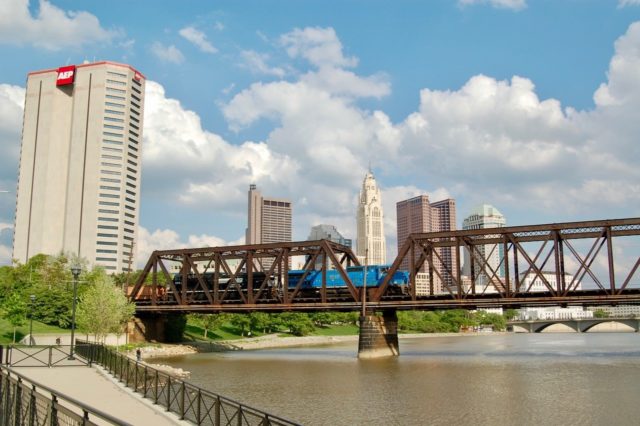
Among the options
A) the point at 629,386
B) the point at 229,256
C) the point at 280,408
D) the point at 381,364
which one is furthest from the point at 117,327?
A: the point at 629,386

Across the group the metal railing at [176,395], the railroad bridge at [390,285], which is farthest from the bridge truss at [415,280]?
the metal railing at [176,395]

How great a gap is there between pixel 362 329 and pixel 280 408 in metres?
39.5

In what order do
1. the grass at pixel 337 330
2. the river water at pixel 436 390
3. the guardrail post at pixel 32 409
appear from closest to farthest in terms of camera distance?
the guardrail post at pixel 32 409, the river water at pixel 436 390, the grass at pixel 337 330

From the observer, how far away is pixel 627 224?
65188mm

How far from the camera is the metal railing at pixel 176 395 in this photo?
64.9 feet

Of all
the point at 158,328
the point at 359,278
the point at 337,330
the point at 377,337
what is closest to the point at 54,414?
the point at 377,337

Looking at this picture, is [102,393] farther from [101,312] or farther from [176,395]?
[101,312]

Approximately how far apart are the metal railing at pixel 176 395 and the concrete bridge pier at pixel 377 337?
3510 centimetres

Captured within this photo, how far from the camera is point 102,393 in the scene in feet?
92.9

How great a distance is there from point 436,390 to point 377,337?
31.1 metres

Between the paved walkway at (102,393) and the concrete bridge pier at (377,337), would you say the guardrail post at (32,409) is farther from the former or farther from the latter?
the concrete bridge pier at (377,337)

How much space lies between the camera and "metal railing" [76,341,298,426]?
1978 cm

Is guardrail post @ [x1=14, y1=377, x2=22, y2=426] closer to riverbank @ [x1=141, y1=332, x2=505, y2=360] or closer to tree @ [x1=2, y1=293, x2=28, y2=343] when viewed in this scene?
tree @ [x1=2, y1=293, x2=28, y2=343]

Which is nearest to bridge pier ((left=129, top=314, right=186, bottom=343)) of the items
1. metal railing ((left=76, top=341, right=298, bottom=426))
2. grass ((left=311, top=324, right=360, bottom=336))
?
metal railing ((left=76, top=341, right=298, bottom=426))
